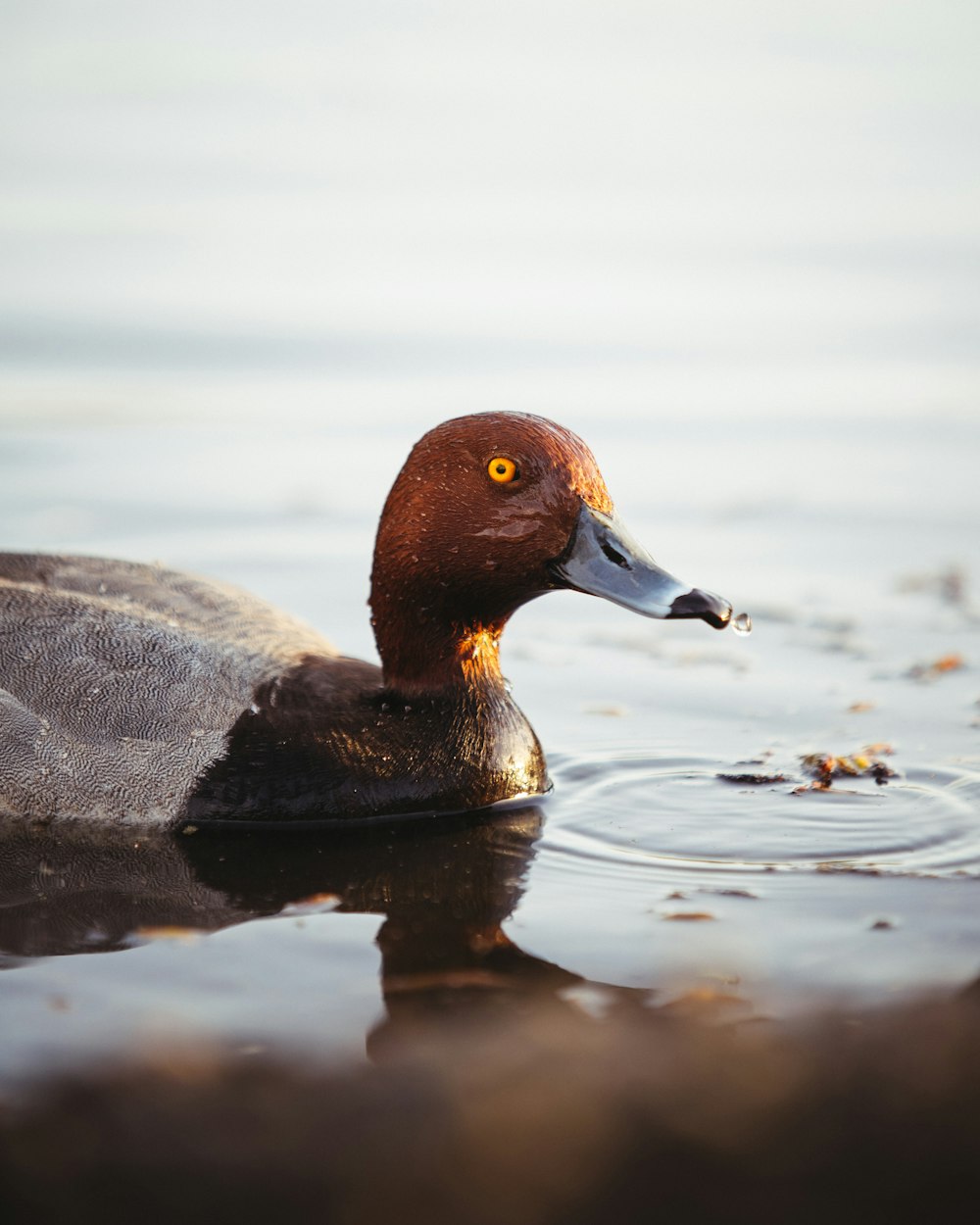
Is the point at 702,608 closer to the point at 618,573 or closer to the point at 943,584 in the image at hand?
the point at 618,573

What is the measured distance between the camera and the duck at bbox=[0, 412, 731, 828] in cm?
558

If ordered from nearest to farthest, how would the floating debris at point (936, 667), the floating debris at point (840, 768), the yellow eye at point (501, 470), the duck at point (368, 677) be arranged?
the duck at point (368, 677)
the yellow eye at point (501, 470)
the floating debris at point (840, 768)
the floating debris at point (936, 667)

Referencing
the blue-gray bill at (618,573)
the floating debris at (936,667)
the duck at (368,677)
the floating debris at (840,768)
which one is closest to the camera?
the blue-gray bill at (618,573)

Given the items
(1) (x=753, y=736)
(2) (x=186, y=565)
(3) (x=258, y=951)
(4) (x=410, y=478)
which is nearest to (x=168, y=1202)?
(3) (x=258, y=951)

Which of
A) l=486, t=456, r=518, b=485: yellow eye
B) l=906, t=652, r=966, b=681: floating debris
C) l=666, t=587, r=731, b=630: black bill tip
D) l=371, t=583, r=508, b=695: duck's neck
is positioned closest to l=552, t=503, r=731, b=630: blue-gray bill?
l=666, t=587, r=731, b=630: black bill tip

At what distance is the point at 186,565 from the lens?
902 cm

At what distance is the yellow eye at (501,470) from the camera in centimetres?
573

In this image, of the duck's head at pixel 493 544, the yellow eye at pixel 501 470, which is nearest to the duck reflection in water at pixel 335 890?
the duck's head at pixel 493 544

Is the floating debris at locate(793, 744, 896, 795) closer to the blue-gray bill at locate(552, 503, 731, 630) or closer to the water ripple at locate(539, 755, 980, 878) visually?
the water ripple at locate(539, 755, 980, 878)

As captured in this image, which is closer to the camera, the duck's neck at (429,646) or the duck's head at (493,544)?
the duck's head at (493,544)

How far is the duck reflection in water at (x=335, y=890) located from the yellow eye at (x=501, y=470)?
112cm

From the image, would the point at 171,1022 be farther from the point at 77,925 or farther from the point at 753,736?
the point at 753,736

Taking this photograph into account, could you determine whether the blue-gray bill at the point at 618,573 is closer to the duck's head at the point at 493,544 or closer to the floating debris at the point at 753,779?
the duck's head at the point at 493,544

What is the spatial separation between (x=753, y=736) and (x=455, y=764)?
133 centimetres
